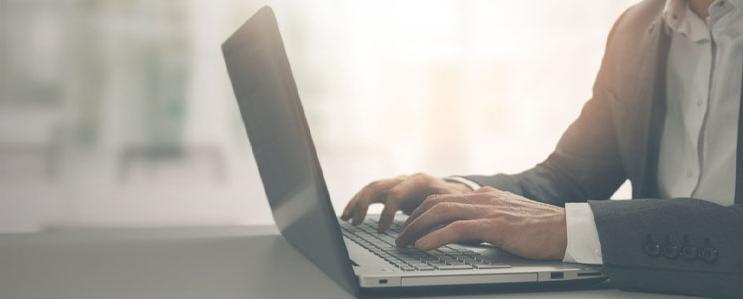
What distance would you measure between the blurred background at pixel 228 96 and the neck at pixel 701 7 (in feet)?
7.39

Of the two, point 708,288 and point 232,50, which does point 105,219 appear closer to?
point 232,50

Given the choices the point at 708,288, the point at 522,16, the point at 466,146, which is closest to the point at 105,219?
the point at 466,146

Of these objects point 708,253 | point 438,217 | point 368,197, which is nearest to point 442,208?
point 438,217

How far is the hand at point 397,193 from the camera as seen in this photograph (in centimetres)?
120

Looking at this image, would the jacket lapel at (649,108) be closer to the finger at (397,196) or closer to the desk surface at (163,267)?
the finger at (397,196)

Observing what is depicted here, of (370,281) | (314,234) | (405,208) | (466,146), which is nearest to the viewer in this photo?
(370,281)

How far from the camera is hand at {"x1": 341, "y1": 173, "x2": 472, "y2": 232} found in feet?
3.93

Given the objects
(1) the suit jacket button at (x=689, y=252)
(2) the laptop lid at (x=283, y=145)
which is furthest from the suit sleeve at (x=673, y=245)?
(2) the laptop lid at (x=283, y=145)

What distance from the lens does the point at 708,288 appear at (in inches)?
31.1

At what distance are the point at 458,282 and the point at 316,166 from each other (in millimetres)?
155

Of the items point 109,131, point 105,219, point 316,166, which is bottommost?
point 105,219

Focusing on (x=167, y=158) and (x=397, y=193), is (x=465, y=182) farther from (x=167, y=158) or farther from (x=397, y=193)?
(x=167, y=158)

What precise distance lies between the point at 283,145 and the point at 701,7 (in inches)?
34.0

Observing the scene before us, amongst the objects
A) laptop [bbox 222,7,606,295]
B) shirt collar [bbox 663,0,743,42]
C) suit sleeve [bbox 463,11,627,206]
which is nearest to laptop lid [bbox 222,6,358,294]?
laptop [bbox 222,7,606,295]
